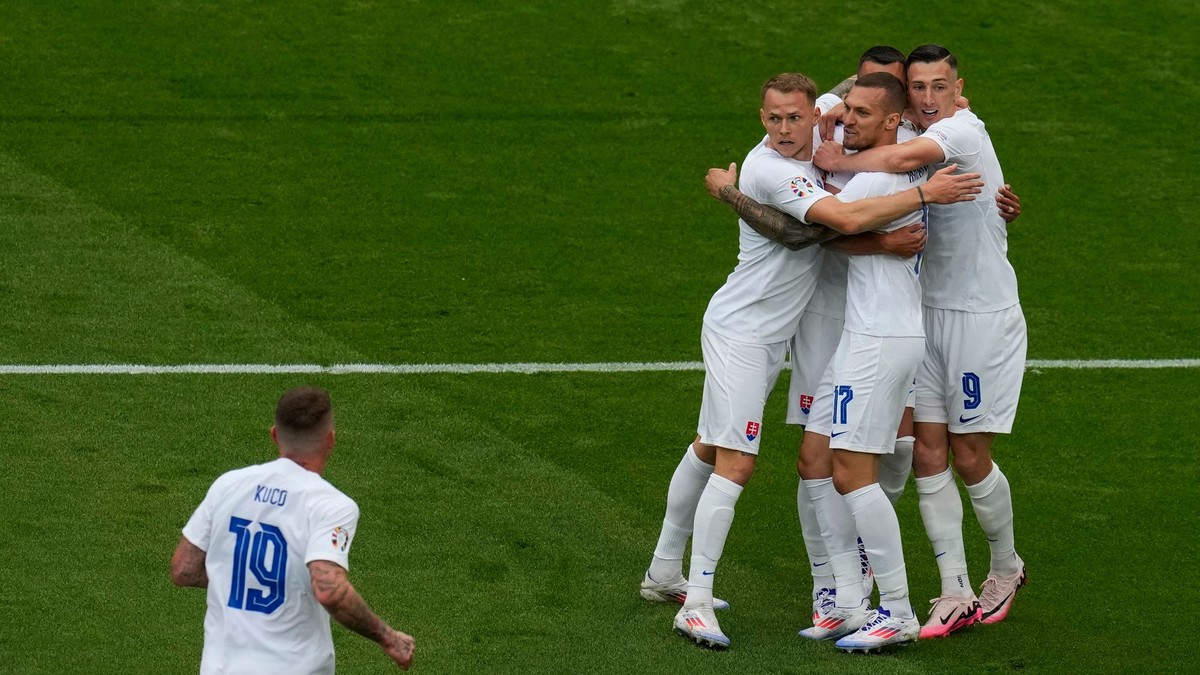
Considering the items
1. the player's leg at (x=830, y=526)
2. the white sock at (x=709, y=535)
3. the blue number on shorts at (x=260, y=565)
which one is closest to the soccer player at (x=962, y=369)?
the player's leg at (x=830, y=526)

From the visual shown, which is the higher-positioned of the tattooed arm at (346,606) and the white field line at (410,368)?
the tattooed arm at (346,606)

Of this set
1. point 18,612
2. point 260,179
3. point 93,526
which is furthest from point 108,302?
point 18,612

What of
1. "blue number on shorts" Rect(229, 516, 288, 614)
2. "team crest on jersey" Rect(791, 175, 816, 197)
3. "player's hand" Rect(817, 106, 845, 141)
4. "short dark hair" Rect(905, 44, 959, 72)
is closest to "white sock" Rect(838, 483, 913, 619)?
"team crest on jersey" Rect(791, 175, 816, 197)

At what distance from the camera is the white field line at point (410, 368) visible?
28.8 ft

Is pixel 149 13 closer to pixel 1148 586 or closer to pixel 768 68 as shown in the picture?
pixel 768 68

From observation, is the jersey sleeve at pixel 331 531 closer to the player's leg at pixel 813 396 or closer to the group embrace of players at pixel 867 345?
the group embrace of players at pixel 867 345

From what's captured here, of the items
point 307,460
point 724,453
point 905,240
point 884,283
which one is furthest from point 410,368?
point 307,460

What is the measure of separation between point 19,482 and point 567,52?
22.1 ft

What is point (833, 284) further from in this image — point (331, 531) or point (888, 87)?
point (331, 531)

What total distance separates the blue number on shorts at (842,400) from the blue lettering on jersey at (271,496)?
7.89 feet

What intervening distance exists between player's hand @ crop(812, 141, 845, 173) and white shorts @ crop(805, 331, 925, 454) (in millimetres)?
625

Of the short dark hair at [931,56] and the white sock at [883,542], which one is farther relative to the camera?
the short dark hair at [931,56]

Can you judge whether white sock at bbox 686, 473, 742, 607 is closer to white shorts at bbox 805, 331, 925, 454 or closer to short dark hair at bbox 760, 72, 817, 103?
white shorts at bbox 805, 331, 925, 454

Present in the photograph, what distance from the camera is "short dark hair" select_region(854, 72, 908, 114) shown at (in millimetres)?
6180
